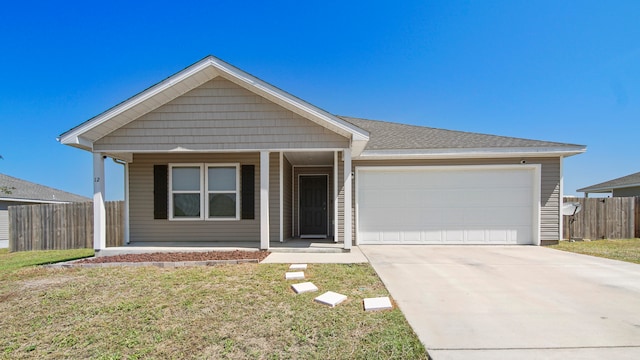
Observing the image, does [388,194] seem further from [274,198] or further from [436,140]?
[274,198]

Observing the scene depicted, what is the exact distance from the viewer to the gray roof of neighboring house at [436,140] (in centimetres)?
779

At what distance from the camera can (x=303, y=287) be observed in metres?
4.11

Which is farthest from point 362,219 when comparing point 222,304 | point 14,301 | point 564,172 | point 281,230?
point 14,301

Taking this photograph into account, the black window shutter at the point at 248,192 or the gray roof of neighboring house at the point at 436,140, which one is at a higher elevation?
the gray roof of neighboring house at the point at 436,140

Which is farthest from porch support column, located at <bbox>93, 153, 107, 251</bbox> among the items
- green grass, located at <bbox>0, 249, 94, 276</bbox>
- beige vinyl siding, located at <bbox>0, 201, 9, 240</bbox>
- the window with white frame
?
beige vinyl siding, located at <bbox>0, 201, 9, 240</bbox>

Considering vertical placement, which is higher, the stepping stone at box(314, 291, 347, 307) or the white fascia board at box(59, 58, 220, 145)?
the white fascia board at box(59, 58, 220, 145)

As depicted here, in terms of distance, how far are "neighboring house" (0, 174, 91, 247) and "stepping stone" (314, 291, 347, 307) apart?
15650 millimetres

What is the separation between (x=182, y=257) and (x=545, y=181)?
31.7 ft

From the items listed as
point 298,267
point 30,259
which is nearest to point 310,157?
point 298,267

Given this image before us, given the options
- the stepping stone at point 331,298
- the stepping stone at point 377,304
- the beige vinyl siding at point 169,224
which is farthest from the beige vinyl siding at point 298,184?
the stepping stone at point 377,304

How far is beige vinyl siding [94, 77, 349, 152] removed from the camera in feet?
21.5

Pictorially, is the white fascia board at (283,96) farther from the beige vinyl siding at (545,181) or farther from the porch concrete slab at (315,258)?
the porch concrete slab at (315,258)

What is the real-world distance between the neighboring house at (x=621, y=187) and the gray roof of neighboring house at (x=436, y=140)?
41.1 ft

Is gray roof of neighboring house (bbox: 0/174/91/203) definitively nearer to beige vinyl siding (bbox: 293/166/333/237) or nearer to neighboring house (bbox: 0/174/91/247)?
neighboring house (bbox: 0/174/91/247)
